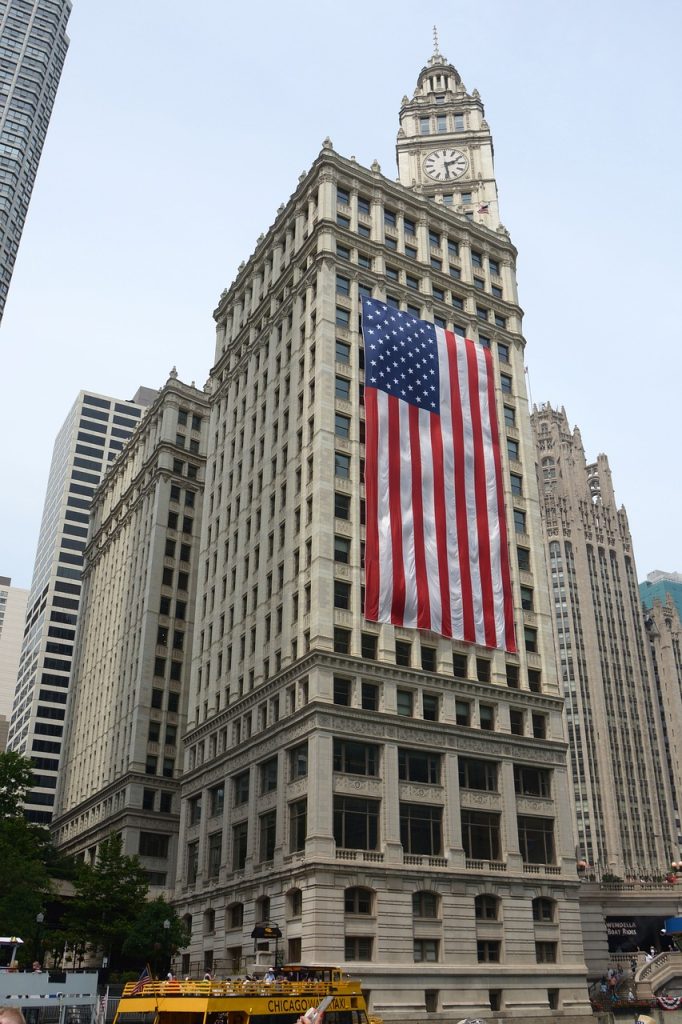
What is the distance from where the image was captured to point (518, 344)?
80062 mm

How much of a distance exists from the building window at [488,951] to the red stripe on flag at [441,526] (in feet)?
60.6

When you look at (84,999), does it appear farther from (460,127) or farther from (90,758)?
(460,127)

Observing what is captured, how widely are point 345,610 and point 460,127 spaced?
61807 millimetres

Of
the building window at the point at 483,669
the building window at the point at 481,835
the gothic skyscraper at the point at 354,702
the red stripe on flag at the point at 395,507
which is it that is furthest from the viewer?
the building window at the point at 483,669

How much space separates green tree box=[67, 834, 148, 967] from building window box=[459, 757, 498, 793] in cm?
2198

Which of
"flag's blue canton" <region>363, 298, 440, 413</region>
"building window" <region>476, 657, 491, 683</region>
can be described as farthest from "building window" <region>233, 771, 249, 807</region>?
"flag's blue canton" <region>363, 298, 440, 413</region>

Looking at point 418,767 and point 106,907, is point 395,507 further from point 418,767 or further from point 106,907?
point 106,907

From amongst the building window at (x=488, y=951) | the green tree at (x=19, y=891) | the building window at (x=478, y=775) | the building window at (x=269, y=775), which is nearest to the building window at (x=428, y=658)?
the building window at (x=478, y=775)

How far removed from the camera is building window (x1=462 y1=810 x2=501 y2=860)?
5747cm

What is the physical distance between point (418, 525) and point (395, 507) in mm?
2006

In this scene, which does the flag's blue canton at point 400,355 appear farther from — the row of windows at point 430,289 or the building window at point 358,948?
the building window at point 358,948

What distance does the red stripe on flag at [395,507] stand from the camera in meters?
61.0

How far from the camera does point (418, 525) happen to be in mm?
64062

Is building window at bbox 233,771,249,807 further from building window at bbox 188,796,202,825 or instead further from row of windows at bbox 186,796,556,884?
building window at bbox 188,796,202,825
